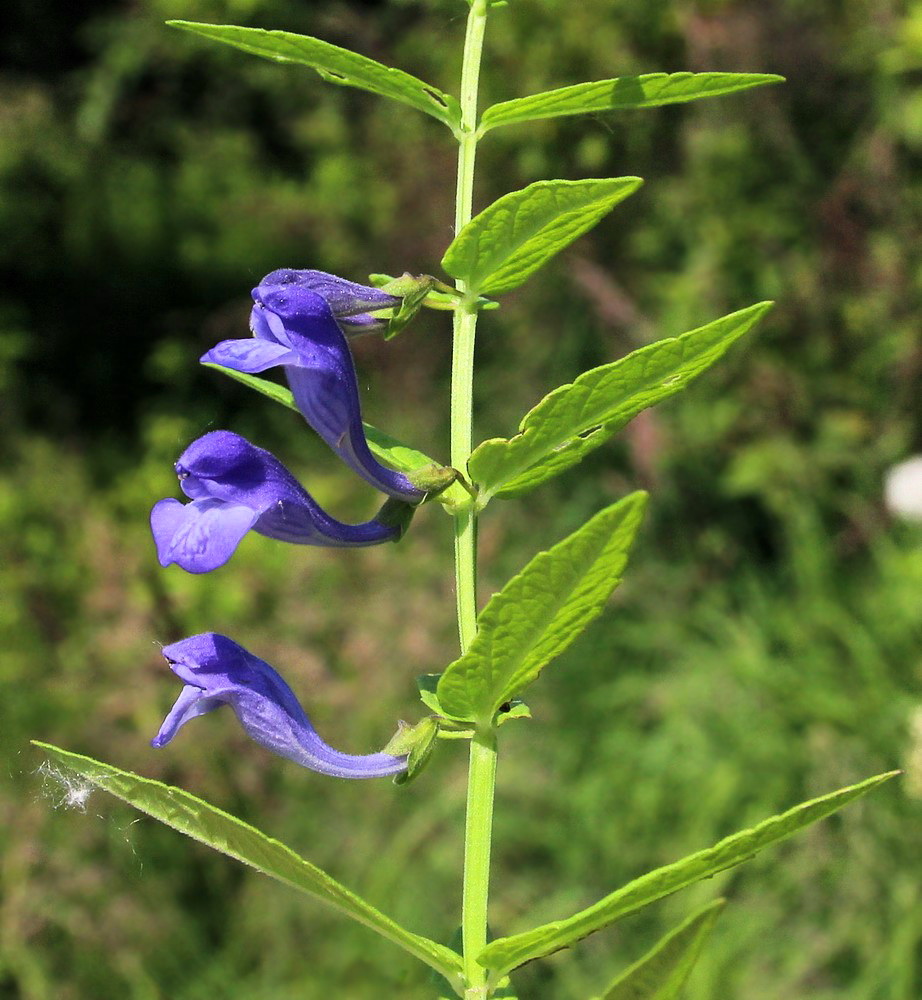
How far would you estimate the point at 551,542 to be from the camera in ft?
14.9

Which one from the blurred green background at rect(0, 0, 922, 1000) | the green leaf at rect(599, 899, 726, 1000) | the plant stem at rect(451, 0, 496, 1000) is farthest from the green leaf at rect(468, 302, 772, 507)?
the blurred green background at rect(0, 0, 922, 1000)

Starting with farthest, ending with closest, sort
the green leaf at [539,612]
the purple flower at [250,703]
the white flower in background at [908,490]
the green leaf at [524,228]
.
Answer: the white flower in background at [908,490] → the purple flower at [250,703] → the green leaf at [524,228] → the green leaf at [539,612]

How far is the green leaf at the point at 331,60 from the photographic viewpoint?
84 centimetres

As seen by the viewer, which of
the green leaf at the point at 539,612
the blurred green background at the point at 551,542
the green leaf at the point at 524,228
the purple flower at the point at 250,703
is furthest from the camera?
the blurred green background at the point at 551,542

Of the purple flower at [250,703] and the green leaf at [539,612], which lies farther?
the purple flower at [250,703]

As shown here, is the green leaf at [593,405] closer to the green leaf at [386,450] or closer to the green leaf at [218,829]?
the green leaf at [386,450]

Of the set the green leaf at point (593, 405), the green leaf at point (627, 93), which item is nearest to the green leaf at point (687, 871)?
the green leaf at point (593, 405)

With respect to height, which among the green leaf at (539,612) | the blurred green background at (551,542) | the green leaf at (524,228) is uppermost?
the green leaf at (524,228)

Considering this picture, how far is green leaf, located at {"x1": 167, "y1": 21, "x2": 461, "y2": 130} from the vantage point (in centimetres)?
84

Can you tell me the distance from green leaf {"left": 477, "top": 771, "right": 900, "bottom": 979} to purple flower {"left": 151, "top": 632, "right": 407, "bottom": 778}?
0.57 feet

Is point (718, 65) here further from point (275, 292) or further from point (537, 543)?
point (275, 292)

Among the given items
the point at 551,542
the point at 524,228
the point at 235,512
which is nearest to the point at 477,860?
the point at 235,512

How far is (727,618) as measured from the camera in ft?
13.7

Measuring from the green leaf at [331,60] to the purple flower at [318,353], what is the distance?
0.48 feet
